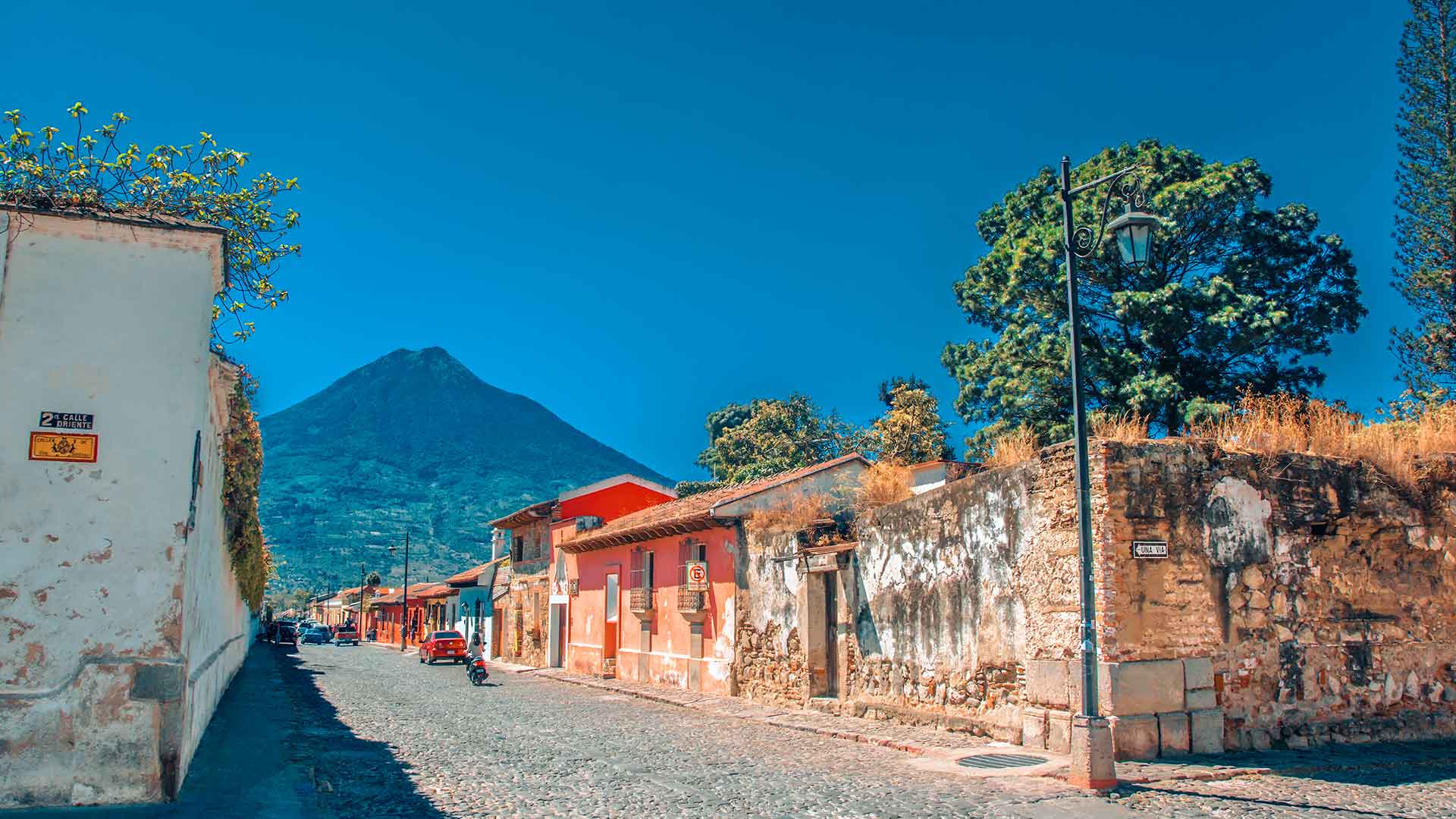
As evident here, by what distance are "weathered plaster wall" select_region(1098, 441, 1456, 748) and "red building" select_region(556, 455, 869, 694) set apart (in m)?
10.6

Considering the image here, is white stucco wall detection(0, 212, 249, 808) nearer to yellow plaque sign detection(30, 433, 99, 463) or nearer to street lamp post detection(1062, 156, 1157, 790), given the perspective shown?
yellow plaque sign detection(30, 433, 99, 463)

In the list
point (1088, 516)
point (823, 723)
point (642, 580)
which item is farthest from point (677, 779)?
point (642, 580)

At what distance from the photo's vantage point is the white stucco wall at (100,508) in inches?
278

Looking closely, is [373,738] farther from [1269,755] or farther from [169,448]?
[1269,755]

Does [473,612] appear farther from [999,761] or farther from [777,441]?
[999,761]

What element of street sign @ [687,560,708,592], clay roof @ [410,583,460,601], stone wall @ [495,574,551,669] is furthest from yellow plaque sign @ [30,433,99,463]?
clay roof @ [410,583,460,601]

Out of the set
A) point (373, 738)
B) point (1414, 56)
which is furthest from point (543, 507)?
point (1414, 56)

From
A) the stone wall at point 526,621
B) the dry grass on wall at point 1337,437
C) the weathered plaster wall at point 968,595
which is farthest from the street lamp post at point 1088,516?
the stone wall at point 526,621

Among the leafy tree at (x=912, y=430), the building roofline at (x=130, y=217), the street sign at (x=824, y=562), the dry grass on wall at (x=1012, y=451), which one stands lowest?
the street sign at (x=824, y=562)

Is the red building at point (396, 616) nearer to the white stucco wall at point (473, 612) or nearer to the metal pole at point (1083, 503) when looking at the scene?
the white stucco wall at point (473, 612)

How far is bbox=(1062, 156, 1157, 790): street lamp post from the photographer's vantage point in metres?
9.16

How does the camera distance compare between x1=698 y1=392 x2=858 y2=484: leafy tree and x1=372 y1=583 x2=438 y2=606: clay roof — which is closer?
x1=698 y1=392 x2=858 y2=484: leafy tree

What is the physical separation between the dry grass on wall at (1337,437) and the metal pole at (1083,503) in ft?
8.55

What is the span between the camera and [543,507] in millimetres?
36875
